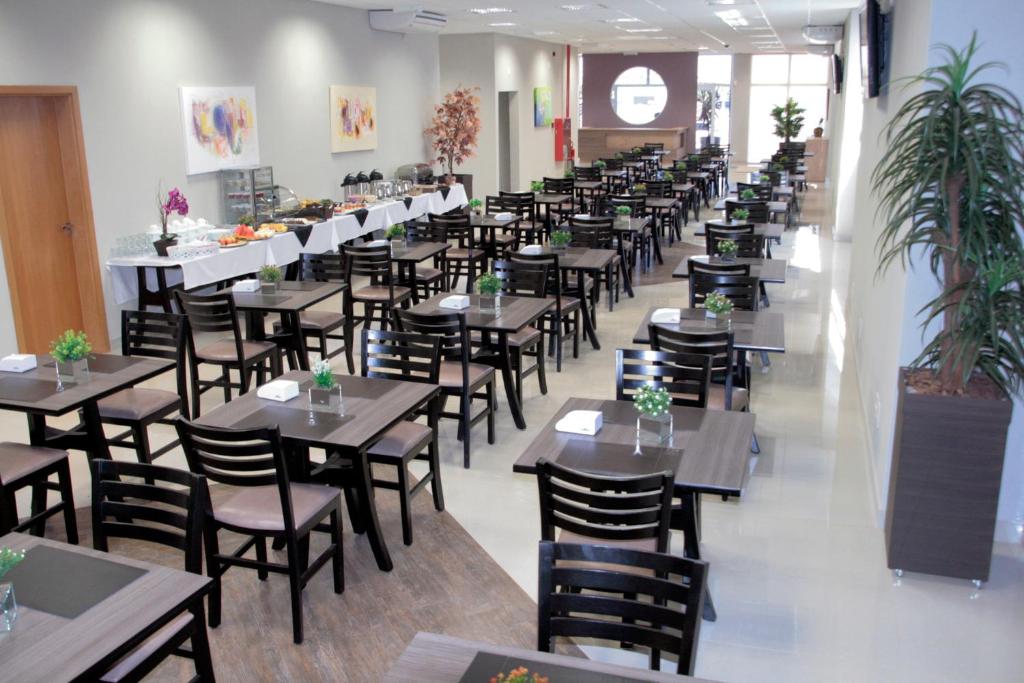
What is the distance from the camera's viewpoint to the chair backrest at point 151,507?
112 inches

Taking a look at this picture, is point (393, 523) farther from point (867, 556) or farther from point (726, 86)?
point (726, 86)

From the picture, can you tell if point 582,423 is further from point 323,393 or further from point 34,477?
point 34,477

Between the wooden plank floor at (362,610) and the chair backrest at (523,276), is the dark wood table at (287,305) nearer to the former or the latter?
the chair backrest at (523,276)

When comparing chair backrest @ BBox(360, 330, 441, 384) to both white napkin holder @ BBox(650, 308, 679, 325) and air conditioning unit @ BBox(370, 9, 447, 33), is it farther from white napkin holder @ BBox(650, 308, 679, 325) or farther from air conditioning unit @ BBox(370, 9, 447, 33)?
air conditioning unit @ BBox(370, 9, 447, 33)

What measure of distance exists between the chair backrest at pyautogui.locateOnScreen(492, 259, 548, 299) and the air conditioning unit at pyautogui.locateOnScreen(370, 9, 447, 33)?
597 centimetres

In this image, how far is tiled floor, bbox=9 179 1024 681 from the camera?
→ 331 centimetres

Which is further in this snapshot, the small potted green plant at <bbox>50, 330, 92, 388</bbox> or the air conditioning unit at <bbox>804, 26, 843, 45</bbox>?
the air conditioning unit at <bbox>804, 26, 843, 45</bbox>

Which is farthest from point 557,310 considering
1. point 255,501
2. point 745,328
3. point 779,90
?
point 779,90

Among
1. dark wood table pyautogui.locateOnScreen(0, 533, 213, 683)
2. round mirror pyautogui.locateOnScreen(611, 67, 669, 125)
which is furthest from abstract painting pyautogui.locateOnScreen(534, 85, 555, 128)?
dark wood table pyautogui.locateOnScreen(0, 533, 213, 683)

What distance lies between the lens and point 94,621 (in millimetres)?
2320

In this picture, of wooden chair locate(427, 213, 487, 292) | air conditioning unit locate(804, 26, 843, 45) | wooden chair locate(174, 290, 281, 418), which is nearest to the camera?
wooden chair locate(174, 290, 281, 418)

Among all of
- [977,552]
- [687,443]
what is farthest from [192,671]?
[977,552]

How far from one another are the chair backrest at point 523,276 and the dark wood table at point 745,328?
1.08 metres

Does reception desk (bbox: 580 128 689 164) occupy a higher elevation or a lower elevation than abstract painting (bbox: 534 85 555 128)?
lower
